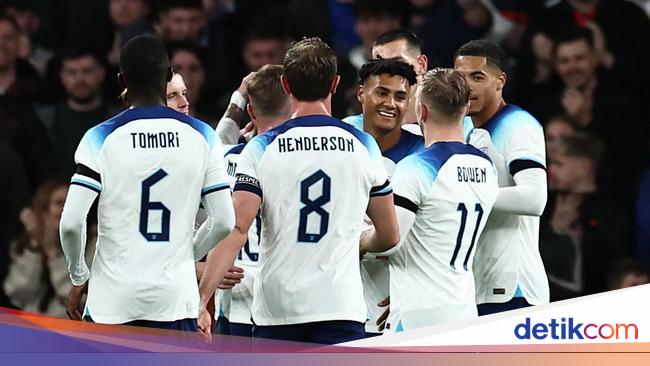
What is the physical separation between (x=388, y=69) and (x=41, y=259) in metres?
3.55

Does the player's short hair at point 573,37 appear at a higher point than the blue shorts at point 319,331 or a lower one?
higher

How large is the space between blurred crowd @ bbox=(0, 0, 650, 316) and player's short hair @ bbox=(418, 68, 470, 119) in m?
3.08

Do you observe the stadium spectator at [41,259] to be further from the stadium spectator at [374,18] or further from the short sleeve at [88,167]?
the short sleeve at [88,167]

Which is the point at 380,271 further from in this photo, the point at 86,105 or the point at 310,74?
the point at 86,105

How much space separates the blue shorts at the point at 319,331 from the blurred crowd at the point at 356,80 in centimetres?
374

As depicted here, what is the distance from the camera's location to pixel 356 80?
8.91 meters

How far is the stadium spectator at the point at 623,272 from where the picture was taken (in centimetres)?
885

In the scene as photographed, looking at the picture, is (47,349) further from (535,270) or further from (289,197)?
(535,270)

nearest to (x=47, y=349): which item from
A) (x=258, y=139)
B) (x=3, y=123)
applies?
(x=258, y=139)

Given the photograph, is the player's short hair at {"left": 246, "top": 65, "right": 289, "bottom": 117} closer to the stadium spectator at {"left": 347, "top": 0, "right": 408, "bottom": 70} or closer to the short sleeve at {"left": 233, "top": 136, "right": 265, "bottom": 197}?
the short sleeve at {"left": 233, "top": 136, "right": 265, "bottom": 197}

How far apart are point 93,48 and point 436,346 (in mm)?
4252

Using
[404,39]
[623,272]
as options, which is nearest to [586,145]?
[623,272]

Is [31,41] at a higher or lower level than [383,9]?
lower

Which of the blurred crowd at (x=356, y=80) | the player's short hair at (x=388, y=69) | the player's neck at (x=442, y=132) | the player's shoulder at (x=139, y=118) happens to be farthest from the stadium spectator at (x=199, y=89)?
the player's shoulder at (x=139, y=118)
